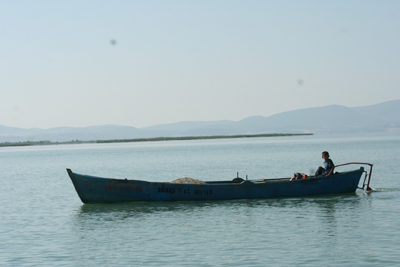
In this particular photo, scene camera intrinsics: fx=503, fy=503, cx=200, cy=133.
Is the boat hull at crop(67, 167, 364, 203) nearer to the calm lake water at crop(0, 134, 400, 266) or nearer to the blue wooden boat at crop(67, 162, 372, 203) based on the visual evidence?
the blue wooden boat at crop(67, 162, 372, 203)

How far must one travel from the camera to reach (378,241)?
14891mm

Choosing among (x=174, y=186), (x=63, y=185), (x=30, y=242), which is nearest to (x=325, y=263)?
(x=30, y=242)

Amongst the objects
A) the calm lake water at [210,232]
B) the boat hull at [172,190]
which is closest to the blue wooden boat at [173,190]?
the boat hull at [172,190]

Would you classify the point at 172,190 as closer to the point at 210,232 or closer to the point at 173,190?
the point at 173,190

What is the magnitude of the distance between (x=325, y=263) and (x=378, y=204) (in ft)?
33.7

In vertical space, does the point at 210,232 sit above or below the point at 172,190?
below

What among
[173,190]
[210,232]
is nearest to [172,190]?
[173,190]

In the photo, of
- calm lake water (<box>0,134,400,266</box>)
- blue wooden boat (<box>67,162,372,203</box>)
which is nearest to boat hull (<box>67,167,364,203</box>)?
blue wooden boat (<box>67,162,372,203</box>)

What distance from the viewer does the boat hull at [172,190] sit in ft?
77.5

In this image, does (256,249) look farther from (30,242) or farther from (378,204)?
(378,204)

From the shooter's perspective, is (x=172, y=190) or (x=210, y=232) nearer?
(x=210, y=232)

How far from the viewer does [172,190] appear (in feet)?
77.9

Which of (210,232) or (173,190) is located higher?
(173,190)

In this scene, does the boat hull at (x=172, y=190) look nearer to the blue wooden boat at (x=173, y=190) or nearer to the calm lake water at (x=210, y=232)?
the blue wooden boat at (x=173, y=190)
